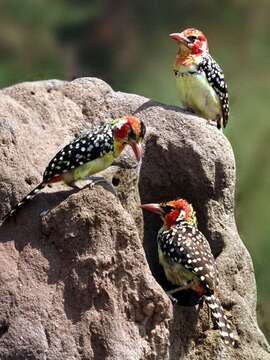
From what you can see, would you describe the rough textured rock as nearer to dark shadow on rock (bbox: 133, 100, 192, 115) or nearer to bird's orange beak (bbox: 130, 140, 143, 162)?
dark shadow on rock (bbox: 133, 100, 192, 115)

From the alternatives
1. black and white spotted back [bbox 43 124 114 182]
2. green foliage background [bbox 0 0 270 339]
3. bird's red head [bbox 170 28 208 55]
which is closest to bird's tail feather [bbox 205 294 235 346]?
black and white spotted back [bbox 43 124 114 182]

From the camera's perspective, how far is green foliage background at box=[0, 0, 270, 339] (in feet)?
70.9

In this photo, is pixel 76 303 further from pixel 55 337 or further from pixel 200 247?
pixel 200 247

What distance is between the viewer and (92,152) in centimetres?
835

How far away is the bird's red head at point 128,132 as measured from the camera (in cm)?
848

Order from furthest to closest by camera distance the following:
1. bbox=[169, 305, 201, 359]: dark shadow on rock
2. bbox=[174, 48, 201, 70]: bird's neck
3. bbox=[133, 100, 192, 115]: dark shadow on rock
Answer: bbox=[174, 48, 201, 70]: bird's neck
bbox=[133, 100, 192, 115]: dark shadow on rock
bbox=[169, 305, 201, 359]: dark shadow on rock

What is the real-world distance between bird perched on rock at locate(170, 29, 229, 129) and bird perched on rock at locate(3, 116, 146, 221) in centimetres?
128

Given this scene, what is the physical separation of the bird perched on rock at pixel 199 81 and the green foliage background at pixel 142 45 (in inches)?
372

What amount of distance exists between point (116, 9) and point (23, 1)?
265cm

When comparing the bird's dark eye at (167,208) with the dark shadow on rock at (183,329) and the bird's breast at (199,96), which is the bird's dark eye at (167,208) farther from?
the bird's breast at (199,96)

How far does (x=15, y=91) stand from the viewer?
912 cm

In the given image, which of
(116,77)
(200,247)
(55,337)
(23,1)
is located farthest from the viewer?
(23,1)

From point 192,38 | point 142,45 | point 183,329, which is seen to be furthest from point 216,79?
point 142,45

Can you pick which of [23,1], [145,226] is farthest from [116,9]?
[145,226]
